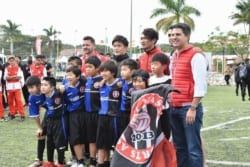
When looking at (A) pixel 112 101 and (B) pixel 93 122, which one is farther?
(B) pixel 93 122

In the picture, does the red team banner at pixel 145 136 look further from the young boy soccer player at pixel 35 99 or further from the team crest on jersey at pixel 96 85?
the young boy soccer player at pixel 35 99

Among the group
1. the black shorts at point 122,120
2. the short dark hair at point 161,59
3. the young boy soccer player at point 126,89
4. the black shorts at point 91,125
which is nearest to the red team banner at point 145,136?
the short dark hair at point 161,59

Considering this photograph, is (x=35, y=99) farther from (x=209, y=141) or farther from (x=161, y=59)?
(x=209, y=141)

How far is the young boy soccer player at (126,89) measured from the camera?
17.7 ft

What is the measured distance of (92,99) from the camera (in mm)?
5902

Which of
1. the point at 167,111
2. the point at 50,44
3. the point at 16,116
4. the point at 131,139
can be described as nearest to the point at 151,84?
the point at 167,111

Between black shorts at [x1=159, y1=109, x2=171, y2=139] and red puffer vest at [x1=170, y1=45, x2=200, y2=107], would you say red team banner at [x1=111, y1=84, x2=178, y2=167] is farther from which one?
red puffer vest at [x1=170, y1=45, x2=200, y2=107]

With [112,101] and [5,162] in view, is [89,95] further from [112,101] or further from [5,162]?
[5,162]

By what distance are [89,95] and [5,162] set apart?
1.69 m

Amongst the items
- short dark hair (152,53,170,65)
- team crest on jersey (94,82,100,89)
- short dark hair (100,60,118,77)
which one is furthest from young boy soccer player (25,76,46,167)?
short dark hair (152,53,170,65)

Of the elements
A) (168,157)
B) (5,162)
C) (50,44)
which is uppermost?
(50,44)

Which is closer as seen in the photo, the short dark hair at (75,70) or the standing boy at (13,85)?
the short dark hair at (75,70)

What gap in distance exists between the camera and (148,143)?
14.5 feet

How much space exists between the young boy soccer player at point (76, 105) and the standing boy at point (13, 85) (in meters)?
5.86
